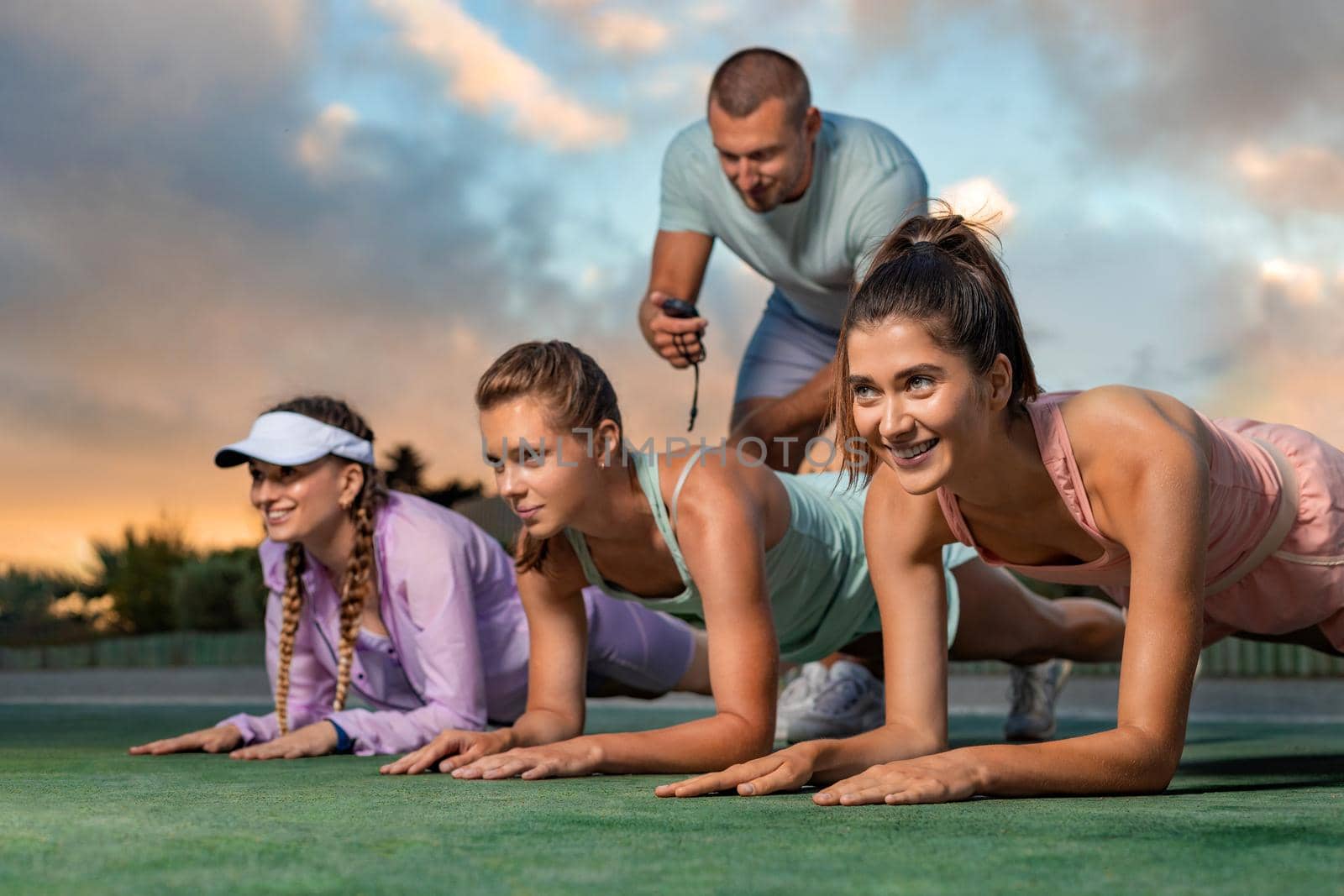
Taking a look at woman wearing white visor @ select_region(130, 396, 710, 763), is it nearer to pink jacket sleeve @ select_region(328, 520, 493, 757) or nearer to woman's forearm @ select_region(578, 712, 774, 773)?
pink jacket sleeve @ select_region(328, 520, 493, 757)

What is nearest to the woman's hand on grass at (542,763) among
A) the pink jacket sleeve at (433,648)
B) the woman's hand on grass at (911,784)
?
the woman's hand on grass at (911,784)

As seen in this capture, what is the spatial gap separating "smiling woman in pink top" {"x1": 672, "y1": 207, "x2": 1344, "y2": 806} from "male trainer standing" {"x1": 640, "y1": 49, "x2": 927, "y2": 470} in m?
1.82

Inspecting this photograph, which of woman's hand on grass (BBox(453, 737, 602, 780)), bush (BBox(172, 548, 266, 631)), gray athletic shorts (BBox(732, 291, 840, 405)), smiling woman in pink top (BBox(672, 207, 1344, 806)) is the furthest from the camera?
bush (BBox(172, 548, 266, 631))

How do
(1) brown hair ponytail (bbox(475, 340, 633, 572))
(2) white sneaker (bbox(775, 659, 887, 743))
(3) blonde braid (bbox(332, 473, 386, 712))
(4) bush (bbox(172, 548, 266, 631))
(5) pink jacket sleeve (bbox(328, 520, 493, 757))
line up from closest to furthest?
(1) brown hair ponytail (bbox(475, 340, 633, 572))
(5) pink jacket sleeve (bbox(328, 520, 493, 757))
(3) blonde braid (bbox(332, 473, 386, 712))
(2) white sneaker (bbox(775, 659, 887, 743))
(4) bush (bbox(172, 548, 266, 631))

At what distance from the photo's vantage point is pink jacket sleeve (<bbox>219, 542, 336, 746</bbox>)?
4.33 m

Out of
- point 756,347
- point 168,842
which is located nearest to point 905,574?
point 168,842

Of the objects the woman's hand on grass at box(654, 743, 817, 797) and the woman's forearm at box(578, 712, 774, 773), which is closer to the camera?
the woman's hand on grass at box(654, 743, 817, 797)

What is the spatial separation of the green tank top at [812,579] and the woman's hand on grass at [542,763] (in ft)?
2.44

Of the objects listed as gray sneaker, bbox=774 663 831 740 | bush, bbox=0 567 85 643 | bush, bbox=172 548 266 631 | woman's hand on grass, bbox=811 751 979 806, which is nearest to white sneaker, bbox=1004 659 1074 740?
gray sneaker, bbox=774 663 831 740

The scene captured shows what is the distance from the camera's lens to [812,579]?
13.0ft

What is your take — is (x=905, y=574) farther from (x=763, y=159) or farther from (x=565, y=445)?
(x=763, y=159)

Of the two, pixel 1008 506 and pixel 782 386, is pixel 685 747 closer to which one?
pixel 1008 506

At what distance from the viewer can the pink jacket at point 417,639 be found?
384cm

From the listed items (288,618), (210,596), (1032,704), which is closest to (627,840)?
(288,618)
